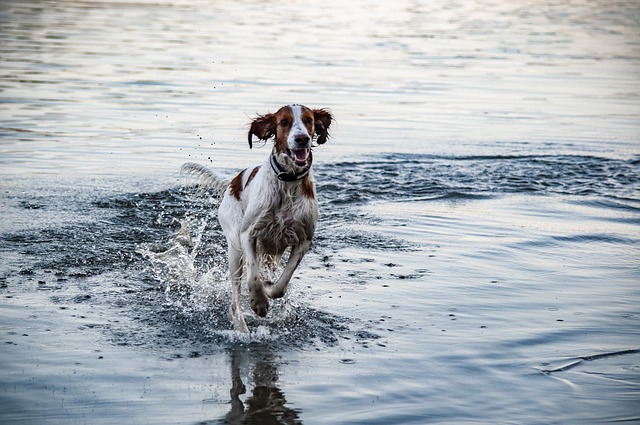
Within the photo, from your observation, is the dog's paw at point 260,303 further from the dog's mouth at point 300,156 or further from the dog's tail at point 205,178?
the dog's tail at point 205,178

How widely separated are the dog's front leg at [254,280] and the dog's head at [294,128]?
0.69 metres

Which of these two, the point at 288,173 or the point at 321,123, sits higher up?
the point at 321,123

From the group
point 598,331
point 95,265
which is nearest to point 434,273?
point 598,331

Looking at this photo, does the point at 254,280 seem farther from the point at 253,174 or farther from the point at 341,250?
the point at 341,250

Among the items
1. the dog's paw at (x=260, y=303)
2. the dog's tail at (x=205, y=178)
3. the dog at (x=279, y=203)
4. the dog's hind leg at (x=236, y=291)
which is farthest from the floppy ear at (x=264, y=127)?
the dog's tail at (x=205, y=178)

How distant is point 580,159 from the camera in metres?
12.5

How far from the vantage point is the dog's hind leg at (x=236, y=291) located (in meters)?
6.47

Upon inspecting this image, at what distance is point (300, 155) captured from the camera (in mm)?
6109

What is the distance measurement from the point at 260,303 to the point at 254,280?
0.60 ft

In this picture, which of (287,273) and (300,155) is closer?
(300,155)

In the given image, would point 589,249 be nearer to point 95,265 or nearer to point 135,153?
point 95,265

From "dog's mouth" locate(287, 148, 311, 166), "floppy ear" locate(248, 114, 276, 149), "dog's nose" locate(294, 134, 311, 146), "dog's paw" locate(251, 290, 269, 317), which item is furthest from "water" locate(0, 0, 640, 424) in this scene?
"dog's nose" locate(294, 134, 311, 146)

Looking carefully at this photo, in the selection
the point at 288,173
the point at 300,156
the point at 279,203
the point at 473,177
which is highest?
the point at 300,156

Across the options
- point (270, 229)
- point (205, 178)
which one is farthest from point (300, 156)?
point (205, 178)
